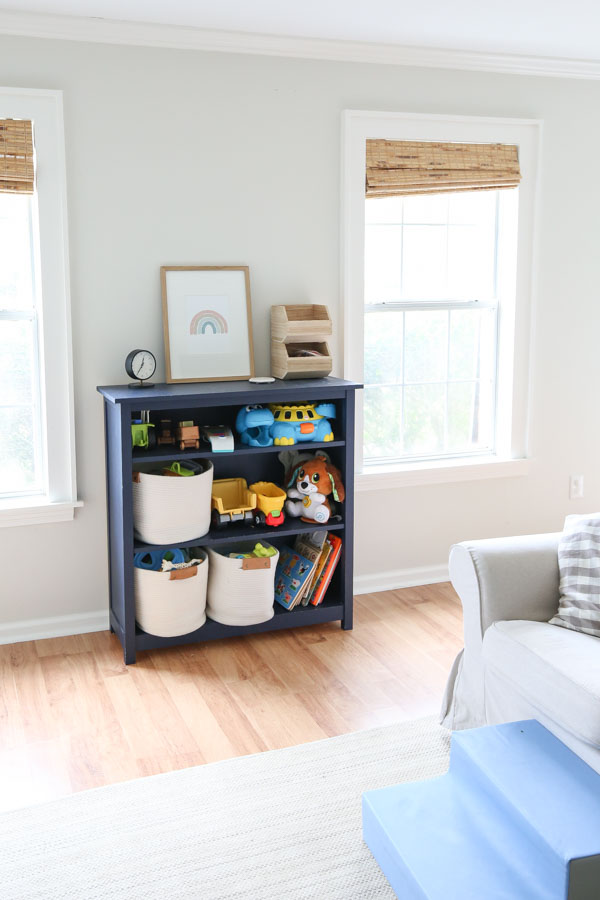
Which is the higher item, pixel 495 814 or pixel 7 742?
pixel 495 814

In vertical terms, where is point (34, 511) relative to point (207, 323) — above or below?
below

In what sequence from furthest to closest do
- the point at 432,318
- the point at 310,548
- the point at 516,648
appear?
the point at 432,318 → the point at 310,548 → the point at 516,648

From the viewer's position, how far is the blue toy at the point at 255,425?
332 centimetres

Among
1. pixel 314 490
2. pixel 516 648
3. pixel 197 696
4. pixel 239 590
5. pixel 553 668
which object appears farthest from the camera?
pixel 314 490

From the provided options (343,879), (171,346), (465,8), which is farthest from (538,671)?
(465,8)

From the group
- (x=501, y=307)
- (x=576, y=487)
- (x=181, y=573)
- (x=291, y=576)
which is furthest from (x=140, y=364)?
(x=576, y=487)

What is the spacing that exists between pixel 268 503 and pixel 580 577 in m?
1.28

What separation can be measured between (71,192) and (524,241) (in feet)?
6.78

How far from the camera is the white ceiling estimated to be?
298 cm

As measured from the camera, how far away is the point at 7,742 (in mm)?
2738

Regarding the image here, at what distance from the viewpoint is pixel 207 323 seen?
137 inches

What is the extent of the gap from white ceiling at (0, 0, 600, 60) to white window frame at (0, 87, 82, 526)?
34 centimetres

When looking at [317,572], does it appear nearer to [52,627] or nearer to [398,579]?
[398,579]

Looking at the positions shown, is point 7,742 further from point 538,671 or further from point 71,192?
point 71,192
